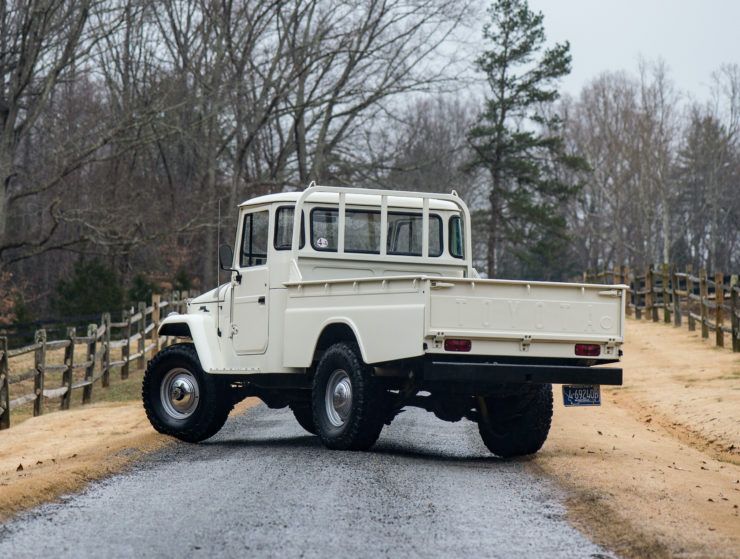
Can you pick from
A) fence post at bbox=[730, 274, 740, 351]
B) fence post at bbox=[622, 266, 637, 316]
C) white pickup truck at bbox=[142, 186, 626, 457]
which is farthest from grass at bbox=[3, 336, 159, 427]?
fence post at bbox=[622, 266, 637, 316]

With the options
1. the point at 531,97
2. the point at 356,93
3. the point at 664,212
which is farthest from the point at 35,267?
the point at 664,212

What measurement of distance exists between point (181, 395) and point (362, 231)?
273 cm

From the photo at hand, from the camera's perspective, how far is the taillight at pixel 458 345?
9.74 meters

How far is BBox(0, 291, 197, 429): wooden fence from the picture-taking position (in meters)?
17.2

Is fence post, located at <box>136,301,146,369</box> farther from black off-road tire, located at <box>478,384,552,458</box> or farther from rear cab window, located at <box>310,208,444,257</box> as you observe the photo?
black off-road tire, located at <box>478,384,552,458</box>

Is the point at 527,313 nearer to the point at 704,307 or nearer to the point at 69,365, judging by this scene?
the point at 69,365

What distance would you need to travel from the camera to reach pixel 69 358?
20.2 metres

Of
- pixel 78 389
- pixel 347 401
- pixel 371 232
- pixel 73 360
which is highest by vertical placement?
pixel 371 232

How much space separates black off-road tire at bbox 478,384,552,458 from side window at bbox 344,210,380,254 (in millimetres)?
2155

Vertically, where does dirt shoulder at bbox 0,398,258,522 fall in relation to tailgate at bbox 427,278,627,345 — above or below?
below

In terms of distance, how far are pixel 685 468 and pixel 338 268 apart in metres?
4.14

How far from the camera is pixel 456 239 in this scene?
1256 cm

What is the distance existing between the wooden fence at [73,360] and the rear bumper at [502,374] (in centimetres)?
897

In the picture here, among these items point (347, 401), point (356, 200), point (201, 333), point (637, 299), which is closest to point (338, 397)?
point (347, 401)
